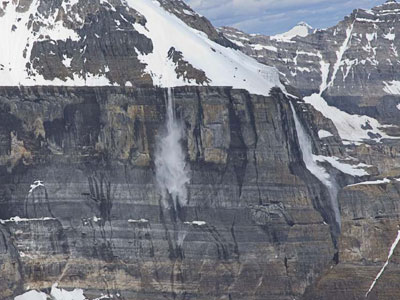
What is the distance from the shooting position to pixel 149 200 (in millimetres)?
124875

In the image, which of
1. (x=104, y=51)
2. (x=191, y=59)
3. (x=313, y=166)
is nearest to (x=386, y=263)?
(x=313, y=166)

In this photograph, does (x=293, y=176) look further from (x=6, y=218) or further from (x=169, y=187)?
(x=6, y=218)

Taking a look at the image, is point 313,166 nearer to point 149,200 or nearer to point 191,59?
point 191,59

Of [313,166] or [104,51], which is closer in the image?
[104,51]

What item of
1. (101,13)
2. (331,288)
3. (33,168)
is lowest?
(331,288)

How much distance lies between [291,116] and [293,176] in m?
5.02

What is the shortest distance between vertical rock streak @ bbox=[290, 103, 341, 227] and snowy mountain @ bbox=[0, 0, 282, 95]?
3.66m

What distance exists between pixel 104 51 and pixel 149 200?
1085 centimetres

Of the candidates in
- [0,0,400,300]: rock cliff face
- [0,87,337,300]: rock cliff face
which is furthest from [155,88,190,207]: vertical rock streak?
[0,87,337,300]: rock cliff face

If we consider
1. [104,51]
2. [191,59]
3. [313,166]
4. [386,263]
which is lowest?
[386,263]

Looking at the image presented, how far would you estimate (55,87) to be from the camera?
415ft

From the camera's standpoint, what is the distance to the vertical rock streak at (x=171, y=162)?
412ft

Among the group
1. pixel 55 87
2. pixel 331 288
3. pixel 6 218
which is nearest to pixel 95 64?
pixel 55 87

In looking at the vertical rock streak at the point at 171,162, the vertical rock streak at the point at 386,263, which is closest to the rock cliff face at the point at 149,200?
the vertical rock streak at the point at 171,162
